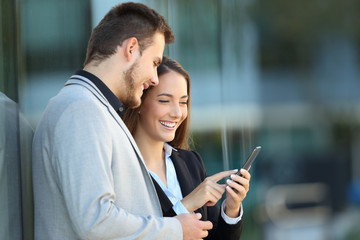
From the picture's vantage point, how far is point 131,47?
2004 mm

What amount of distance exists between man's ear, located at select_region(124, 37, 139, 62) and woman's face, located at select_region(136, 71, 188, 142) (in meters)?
0.50

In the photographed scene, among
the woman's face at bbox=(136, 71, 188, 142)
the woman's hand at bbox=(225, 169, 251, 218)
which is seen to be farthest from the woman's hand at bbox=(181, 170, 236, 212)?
the woman's face at bbox=(136, 71, 188, 142)

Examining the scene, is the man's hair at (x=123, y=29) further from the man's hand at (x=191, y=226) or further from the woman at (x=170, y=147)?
the man's hand at (x=191, y=226)

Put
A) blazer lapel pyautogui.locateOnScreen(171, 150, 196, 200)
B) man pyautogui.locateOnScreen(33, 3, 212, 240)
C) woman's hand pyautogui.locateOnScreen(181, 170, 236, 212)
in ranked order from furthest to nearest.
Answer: blazer lapel pyautogui.locateOnScreen(171, 150, 196, 200) < woman's hand pyautogui.locateOnScreen(181, 170, 236, 212) < man pyautogui.locateOnScreen(33, 3, 212, 240)

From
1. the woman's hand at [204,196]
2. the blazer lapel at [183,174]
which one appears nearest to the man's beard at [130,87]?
the woman's hand at [204,196]

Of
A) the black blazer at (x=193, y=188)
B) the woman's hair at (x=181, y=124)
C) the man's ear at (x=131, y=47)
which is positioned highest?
the man's ear at (x=131, y=47)

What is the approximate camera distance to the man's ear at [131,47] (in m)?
1.99

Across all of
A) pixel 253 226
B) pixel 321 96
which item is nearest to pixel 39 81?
pixel 253 226

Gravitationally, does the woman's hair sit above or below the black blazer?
above

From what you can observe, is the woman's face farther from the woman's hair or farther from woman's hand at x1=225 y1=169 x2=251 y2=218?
woman's hand at x1=225 y1=169 x2=251 y2=218

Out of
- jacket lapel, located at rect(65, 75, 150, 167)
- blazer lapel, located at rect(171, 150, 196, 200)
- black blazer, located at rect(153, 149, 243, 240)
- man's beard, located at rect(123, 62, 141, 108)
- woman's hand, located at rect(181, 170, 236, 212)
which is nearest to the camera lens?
jacket lapel, located at rect(65, 75, 150, 167)

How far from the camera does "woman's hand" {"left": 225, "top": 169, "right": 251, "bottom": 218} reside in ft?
7.23

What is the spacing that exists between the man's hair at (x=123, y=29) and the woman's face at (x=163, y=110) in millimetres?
395

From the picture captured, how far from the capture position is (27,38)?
2713 millimetres
